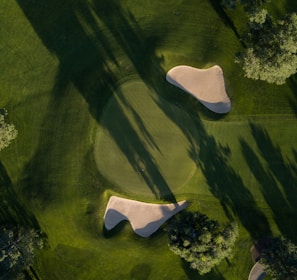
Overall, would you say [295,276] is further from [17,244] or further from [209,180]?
[17,244]

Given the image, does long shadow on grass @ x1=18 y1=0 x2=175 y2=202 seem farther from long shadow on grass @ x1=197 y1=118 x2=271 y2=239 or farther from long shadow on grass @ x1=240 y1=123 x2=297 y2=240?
long shadow on grass @ x1=240 y1=123 x2=297 y2=240

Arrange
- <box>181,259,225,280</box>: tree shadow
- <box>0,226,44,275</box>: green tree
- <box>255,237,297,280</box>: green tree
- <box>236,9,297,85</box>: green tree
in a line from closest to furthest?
<box>236,9,297,85</box>: green tree → <box>255,237,297,280</box>: green tree → <box>0,226,44,275</box>: green tree → <box>181,259,225,280</box>: tree shadow

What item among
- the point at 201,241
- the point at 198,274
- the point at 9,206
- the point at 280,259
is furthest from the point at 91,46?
the point at 280,259

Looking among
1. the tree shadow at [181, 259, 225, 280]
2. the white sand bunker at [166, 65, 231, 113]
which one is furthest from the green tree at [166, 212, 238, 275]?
the white sand bunker at [166, 65, 231, 113]

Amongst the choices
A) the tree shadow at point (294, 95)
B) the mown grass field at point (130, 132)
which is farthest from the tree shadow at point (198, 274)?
the tree shadow at point (294, 95)

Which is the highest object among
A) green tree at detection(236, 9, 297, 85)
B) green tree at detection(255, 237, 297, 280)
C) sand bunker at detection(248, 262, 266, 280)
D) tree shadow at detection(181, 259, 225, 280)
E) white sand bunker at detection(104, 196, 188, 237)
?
green tree at detection(236, 9, 297, 85)

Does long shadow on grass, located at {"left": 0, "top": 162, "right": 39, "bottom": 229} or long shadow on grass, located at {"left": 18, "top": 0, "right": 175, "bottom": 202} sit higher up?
long shadow on grass, located at {"left": 18, "top": 0, "right": 175, "bottom": 202}

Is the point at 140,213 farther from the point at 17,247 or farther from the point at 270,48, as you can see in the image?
the point at 270,48
